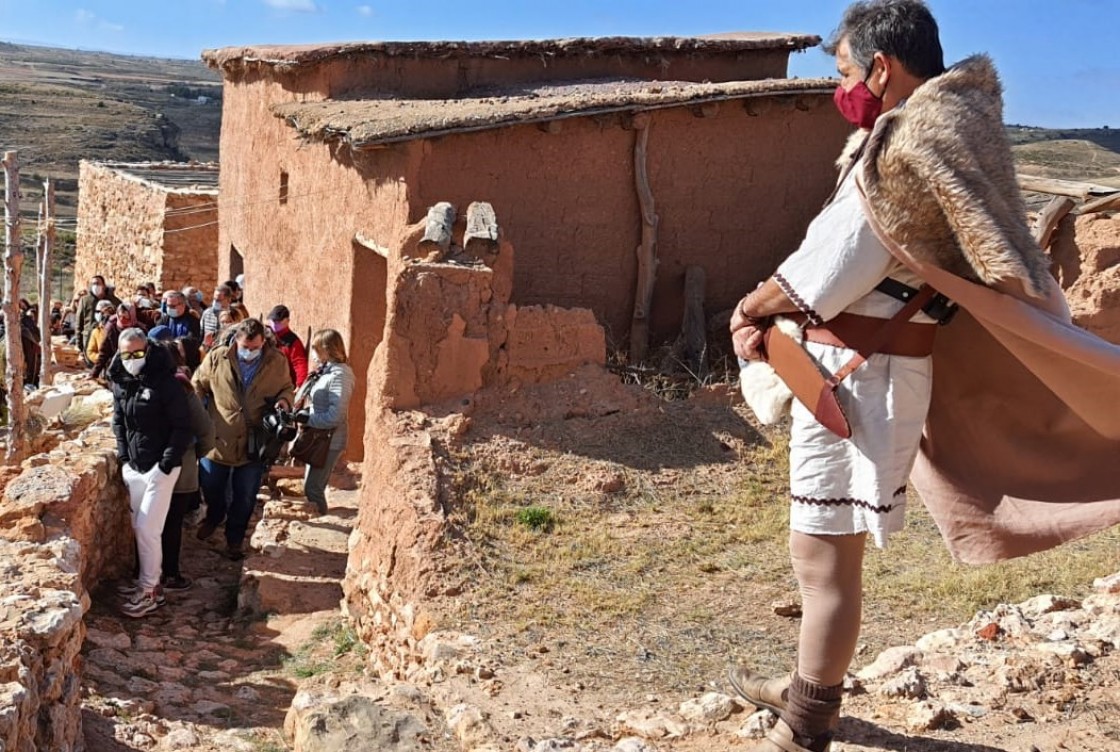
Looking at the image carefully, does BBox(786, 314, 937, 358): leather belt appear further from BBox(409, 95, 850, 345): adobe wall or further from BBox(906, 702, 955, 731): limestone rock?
BBox(409, 95, 850, 345): adobe wall

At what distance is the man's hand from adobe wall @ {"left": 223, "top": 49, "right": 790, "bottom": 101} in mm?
9206

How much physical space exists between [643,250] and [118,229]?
575 inches

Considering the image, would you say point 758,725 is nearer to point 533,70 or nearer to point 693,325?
point 693,325

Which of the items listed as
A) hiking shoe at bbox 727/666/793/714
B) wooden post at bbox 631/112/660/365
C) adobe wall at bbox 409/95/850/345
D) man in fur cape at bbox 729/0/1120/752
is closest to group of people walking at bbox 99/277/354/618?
adobe wall at bbox 409/95/850/345

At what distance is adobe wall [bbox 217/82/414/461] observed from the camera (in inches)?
395

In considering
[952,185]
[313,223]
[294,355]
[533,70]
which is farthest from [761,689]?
[533,70]

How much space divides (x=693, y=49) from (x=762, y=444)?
587cm

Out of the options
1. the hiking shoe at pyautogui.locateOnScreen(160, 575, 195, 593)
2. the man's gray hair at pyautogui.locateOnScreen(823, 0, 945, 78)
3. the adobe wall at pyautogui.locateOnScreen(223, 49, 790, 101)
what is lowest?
the hiking shoe at pyautogui.locateOnScreen(160, 575, 195, 593)

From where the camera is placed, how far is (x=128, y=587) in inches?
312

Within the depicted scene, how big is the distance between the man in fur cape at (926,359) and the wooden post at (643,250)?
640cm

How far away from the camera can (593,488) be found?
23.4 ft

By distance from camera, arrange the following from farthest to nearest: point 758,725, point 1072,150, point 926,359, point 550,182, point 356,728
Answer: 1. point 1072,150
2. point 550,182
3. point 356,728
4. point 758,725
5. point 926,359

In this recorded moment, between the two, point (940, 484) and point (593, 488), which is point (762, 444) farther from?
point (940, 484)

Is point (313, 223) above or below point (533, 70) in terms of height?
below
